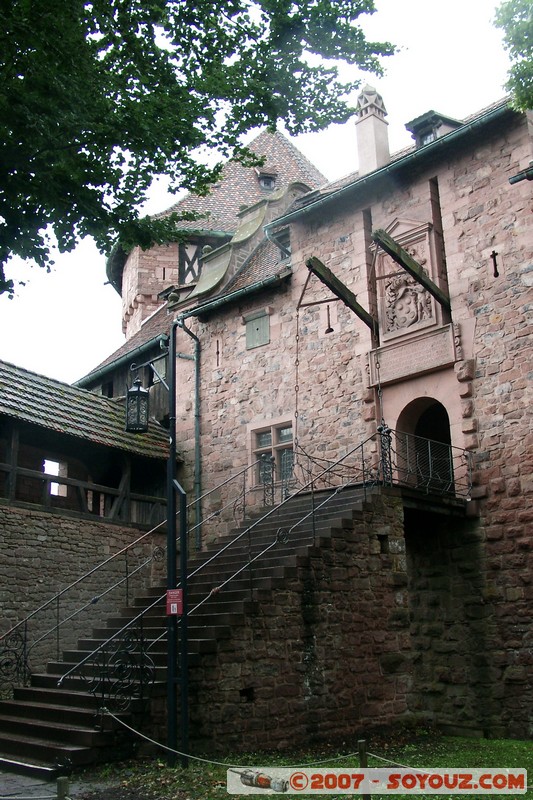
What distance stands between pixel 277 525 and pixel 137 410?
14.8 ft

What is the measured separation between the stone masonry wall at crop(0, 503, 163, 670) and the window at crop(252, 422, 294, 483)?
3095 mm

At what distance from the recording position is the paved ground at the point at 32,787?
7.80m

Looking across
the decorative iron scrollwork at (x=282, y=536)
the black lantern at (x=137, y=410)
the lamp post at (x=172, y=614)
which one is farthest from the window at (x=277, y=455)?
the black lantern at (x=137, y=410)

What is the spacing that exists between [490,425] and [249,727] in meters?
6.29

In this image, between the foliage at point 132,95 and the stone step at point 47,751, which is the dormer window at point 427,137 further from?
the stone step at point 47,751

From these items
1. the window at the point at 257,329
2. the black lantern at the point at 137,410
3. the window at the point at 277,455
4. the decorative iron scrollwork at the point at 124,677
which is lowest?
the decorative iron scrollwork at the point at 124,677

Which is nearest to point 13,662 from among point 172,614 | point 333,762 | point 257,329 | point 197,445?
point 172,614

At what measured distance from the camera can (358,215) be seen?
16547 mm

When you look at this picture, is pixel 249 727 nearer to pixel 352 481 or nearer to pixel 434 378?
pixel 352 481

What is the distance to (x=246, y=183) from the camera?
2845 cm

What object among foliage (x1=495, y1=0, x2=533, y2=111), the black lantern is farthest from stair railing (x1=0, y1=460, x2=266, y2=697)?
foliage (x1=495, y1=0, x2=533, y2=111)

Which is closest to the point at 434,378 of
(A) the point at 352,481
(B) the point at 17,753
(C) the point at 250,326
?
(A) the point at 352,481

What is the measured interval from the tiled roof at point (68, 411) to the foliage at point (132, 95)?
693 centimetres

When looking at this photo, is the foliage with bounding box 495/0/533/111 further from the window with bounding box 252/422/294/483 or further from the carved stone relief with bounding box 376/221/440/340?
the window with bounding box 252/422/294/483
